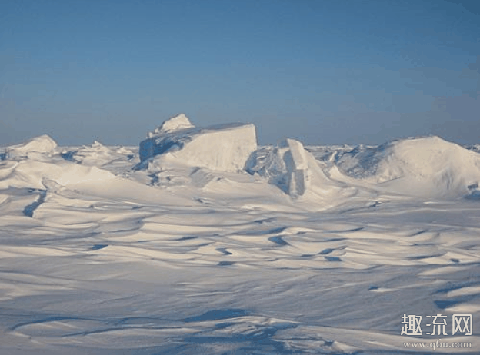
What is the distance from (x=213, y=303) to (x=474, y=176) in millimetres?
17329

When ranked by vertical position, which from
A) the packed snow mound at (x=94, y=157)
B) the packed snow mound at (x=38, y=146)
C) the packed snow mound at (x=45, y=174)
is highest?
the packed snow mound at (x=38, y=146)

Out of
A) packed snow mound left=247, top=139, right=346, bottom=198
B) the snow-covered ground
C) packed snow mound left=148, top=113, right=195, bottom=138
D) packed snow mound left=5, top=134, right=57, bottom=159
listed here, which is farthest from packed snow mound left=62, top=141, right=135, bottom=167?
packed snow mound left=247, top=139, right=346, bottom=198

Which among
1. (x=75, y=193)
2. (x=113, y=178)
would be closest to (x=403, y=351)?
(x=75, y=193)

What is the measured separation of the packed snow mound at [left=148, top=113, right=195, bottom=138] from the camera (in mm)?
27906

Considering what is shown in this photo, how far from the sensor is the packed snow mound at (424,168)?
21703 mm

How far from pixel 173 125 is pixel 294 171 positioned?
35.0 feet

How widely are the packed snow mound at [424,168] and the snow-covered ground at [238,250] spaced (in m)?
0.06

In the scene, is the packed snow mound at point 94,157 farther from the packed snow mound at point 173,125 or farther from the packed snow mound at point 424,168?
the packed snow mound at point 424,168

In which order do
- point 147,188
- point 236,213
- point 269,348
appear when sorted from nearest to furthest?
point 269,348 → point 236,213 → point 147,188

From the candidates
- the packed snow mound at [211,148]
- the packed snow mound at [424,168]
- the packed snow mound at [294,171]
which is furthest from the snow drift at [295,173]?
the packed snow mound at [424,168]

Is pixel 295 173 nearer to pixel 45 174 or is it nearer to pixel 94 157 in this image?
pixel 45 174

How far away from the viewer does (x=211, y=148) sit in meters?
22.1

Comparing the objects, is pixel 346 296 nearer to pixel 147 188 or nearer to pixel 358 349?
pixel 358 349

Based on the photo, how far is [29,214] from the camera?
13.8m
